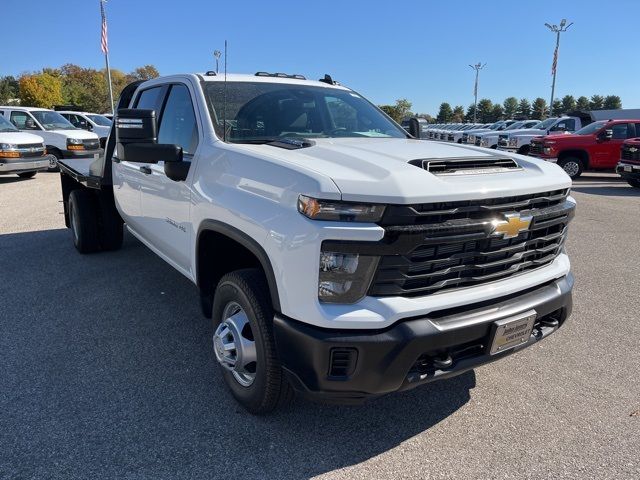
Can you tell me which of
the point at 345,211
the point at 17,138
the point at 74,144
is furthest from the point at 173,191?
the point at 74,144

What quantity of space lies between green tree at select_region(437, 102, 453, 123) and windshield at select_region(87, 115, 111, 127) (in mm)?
72398

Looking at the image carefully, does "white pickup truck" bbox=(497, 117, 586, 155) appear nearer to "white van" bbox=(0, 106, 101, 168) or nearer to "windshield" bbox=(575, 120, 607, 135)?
"windshield" bbox=(575, 120, 607, 135)

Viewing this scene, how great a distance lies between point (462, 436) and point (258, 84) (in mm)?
2763

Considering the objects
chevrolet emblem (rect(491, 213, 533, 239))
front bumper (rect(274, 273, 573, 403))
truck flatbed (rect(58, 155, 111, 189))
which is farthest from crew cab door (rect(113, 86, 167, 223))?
chevrolet emblem (rect(491, 213, 533, 239))

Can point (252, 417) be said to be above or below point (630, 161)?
below

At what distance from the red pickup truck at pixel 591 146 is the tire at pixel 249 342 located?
1428 cm

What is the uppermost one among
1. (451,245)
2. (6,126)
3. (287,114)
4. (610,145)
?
(287,114)

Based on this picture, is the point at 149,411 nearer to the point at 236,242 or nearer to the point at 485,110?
the point at 236,242

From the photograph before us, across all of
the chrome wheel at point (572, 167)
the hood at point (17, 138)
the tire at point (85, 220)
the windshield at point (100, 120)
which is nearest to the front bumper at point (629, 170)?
the chrome wheel at point (572, 167)

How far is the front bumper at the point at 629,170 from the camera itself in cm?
1295

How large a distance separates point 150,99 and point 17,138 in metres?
10.1

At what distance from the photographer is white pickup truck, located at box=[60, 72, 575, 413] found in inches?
85.0

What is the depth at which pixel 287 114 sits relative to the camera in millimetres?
3596

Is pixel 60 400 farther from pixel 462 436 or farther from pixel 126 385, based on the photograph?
pixel 462 436
